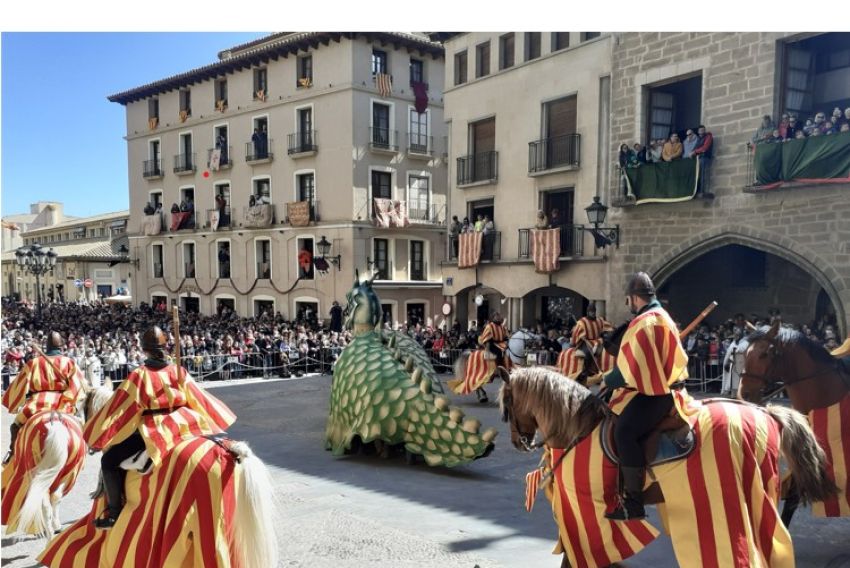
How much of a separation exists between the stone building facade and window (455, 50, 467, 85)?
5706 mm

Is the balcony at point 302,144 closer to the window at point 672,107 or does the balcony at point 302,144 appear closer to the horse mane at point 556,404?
the window at point 672,107

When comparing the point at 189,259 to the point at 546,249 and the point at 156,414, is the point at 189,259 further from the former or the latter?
the point at 156,414

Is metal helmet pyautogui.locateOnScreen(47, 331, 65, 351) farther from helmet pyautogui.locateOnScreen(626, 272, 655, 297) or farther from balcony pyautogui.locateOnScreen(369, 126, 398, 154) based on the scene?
balcony pyautogui.locateOnScreen(369, 126, 398, 154)

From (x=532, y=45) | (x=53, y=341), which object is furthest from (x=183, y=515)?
(x=532, y=45)

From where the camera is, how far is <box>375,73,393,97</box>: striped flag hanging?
21859 mm

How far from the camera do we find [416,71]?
23.3 metres

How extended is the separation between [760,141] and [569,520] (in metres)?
10.0

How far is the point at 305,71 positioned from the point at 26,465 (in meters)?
18.8

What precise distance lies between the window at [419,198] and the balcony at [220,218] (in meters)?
6.40

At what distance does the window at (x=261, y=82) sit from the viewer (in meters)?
22.4

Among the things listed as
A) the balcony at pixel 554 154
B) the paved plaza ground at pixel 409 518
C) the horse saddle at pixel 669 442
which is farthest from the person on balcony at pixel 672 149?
the horse saddle at pixel 669 442

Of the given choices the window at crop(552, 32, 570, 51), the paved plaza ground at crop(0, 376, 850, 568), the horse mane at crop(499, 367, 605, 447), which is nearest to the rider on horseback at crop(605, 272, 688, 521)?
the horse mane at crop(499, 367, 605, 447)

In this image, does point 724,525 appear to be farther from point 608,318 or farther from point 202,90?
point 202,90
